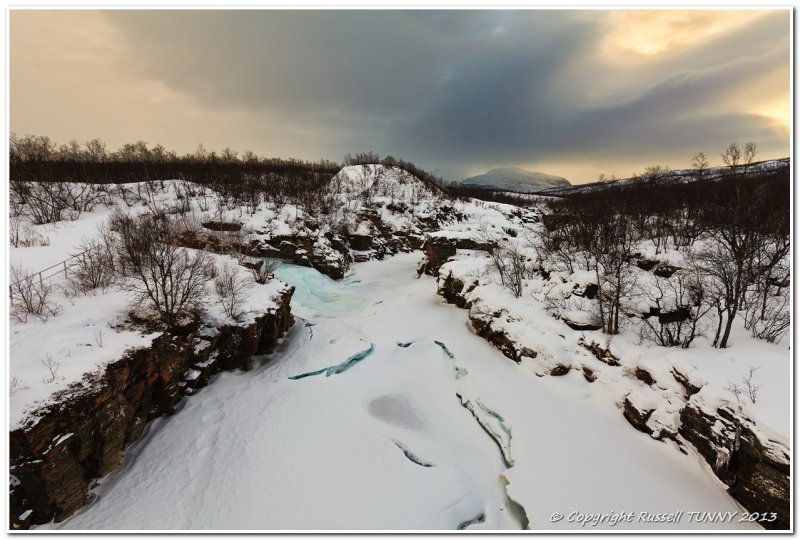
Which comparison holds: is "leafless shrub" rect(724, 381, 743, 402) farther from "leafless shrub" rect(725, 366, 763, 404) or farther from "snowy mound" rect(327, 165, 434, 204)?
"snowy mound" rect(327, 165, 434, 204)

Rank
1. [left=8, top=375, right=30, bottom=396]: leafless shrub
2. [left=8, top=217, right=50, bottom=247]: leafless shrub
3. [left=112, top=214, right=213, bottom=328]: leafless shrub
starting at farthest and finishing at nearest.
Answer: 1. [left=8, top=217, right=50, bottom=247]: leafless shrub
2. [left=112, top=214, right=213, bottom=328]: leafless shrub
3. [left=8, top=375, right=30, bottom=396]: leafless shrub

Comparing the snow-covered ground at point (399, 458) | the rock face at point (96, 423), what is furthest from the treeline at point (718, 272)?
the rock face at point (96, 423)

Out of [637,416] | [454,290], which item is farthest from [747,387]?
[454,290]

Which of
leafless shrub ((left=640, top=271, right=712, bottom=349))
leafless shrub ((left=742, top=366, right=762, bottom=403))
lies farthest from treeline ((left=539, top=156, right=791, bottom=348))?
leafless shrub ((left=742, top=366, right=762, bottom=403))

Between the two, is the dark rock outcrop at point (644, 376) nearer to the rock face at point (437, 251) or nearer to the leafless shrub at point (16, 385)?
the leafless shrub at point (16, 385)

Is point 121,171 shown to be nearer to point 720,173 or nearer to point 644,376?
point 644,376
